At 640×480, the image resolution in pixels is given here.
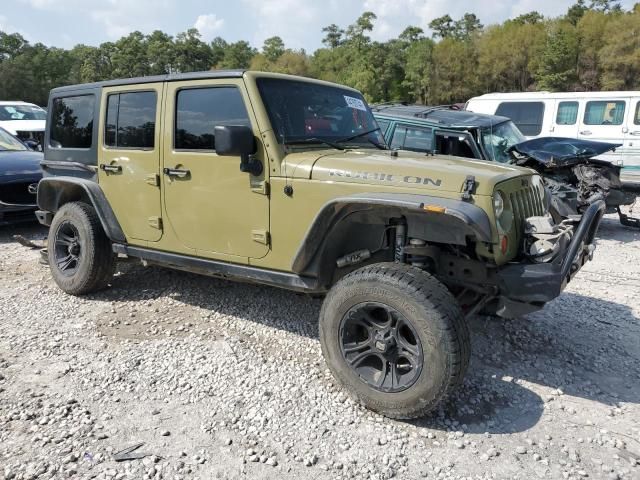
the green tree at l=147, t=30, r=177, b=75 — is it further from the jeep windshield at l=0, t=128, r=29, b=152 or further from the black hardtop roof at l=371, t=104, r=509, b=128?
the black hardtop roof at l=371, t=104, r=509, b=128

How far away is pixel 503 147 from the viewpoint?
7.58 metres

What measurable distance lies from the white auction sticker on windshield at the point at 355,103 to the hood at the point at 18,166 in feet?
15.9

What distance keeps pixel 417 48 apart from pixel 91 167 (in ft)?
144

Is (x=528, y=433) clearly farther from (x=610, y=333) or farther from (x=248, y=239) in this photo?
(x=248, y=239)

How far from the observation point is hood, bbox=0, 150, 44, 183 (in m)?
7.21

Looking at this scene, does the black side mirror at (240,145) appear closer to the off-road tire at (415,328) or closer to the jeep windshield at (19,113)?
Answer: the off-road tire at (415,328)

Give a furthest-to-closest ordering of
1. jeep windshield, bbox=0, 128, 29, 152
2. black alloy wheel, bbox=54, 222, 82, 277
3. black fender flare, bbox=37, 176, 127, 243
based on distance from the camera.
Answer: jeep windshield, bbox=0, 128, 29, 152, black alloy wheel, bbox=54, 222, 82, 277, black fender flare, bbox=37, 176, 127, 243

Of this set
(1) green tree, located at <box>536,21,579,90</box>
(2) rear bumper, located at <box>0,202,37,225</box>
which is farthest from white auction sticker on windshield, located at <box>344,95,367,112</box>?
(1) green tree, located at <box>536,21,579,90</box>

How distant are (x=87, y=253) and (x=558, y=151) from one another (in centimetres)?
640

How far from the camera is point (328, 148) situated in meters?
3.71

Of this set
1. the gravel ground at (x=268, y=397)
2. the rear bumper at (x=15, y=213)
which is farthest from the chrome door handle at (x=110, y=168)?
the rear bumper at (x=15, y=213)

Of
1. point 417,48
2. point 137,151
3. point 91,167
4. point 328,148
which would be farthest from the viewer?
point 417,48

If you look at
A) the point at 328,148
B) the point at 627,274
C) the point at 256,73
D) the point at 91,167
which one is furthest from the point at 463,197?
the point at 627,274

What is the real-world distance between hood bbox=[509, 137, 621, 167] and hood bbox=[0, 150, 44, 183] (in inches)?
267
